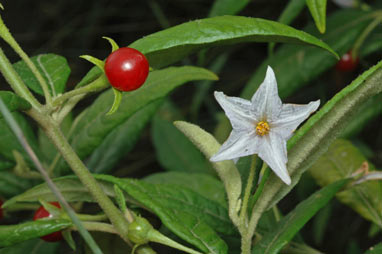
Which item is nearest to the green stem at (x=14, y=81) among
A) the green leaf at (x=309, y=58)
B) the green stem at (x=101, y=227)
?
the green stem at (x=101, y=227)

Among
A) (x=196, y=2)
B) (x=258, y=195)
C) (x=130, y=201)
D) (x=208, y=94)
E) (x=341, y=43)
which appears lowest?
(x=258, y=195)

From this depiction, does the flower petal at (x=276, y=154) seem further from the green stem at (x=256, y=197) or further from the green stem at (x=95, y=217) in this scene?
the green stem at (x=95, y=217)

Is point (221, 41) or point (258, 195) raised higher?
point (221, 41)

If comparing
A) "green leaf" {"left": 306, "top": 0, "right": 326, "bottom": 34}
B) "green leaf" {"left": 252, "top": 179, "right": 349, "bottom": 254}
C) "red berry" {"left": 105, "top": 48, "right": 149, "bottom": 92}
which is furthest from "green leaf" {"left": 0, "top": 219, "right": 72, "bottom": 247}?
"green leaf" {"left": 306, "top": 0, "right": 326, "bottom": 34}

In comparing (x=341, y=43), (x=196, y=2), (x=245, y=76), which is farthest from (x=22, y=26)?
(x=341, y=43)

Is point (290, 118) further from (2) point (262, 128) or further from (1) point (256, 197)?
(1) point (256, 197)

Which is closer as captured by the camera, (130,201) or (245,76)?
(130,201)

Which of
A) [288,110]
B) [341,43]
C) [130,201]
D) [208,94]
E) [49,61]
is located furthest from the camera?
[208,94]

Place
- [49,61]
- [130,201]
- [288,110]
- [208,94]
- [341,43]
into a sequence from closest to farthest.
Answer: [288,110], [130,201], [49,61], [341,43], [208,94]

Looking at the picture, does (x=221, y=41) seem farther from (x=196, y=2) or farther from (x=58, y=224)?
(x=196, y=2)
